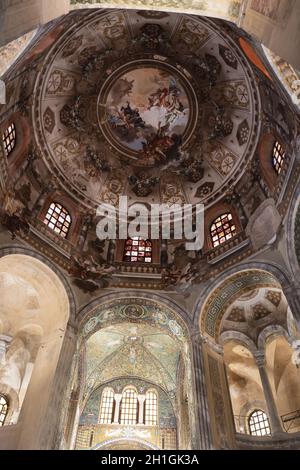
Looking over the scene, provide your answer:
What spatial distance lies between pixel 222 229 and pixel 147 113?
7.81 metres

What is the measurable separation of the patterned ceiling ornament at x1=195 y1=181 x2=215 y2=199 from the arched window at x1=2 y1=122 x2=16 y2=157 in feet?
30.5

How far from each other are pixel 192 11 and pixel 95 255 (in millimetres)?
11745

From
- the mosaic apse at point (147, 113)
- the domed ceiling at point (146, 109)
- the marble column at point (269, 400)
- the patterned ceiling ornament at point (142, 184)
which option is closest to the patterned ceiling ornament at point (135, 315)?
the marble column at point (269, 400)

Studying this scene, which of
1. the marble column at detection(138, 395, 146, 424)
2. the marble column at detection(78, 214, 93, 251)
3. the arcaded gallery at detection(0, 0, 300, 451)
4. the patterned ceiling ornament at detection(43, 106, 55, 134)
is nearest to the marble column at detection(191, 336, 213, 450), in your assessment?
the arcaded gallery at detection(0, 0, 300, 451)

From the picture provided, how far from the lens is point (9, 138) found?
14742mm

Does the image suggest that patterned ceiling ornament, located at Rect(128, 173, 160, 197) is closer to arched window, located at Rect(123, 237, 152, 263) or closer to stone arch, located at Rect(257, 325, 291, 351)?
arched window, located at Rect(123, 237, 152, 263)

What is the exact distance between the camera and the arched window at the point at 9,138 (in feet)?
47.2

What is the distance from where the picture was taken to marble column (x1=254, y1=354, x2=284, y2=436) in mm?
14242

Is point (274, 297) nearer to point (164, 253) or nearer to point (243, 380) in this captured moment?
point (243, 380)

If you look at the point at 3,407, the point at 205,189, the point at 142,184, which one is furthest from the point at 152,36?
the point at 3,407

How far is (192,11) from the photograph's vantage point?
24.6ft

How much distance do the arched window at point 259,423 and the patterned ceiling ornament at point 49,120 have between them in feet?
55.0

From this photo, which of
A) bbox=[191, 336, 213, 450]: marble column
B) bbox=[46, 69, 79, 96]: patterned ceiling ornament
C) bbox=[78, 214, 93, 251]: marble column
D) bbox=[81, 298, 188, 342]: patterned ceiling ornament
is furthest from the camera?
bbox=[78, 214, 93, 251]: marble column

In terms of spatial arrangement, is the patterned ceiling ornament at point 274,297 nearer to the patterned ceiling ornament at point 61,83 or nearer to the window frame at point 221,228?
the window frame at point 221,228
